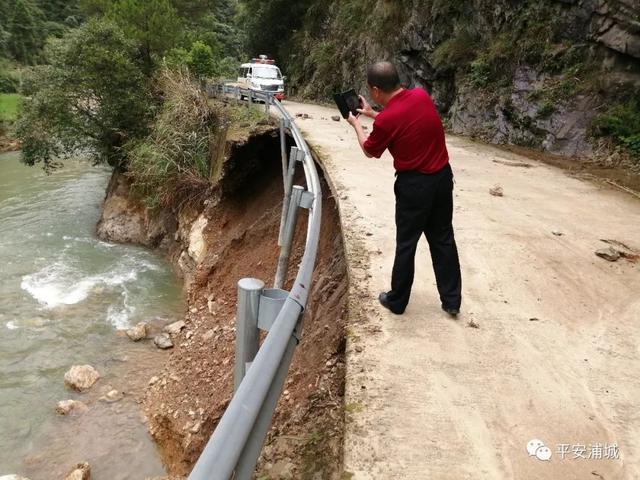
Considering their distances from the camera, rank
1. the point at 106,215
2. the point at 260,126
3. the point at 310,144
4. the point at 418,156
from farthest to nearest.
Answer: the point at 106,215, the point at 260,126, the point at 310,144, the point at 418,156

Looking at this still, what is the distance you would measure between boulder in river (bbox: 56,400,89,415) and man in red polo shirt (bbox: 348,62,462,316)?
5218mm

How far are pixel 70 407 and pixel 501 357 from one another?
5940 millimetres

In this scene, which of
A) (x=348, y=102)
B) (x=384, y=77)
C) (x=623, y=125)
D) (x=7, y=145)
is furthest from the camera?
(x=7, y=145)

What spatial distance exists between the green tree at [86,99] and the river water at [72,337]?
2.35 meters

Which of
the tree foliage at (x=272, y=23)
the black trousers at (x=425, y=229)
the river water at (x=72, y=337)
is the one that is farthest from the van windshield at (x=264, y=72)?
the black trousers at (x=425, y=229)

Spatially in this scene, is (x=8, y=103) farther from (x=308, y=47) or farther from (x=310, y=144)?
(x=310, y=144)

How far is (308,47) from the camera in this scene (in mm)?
25922

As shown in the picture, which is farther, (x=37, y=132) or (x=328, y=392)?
(x=37, y=132)

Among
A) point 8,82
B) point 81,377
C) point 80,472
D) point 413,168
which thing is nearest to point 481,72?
point 413,168

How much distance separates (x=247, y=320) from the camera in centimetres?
187

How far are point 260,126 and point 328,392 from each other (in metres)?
8.90

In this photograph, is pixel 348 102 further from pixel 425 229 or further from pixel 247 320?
pixel 247 320

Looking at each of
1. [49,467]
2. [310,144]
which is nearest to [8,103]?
[310,144]

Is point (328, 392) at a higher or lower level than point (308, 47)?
lower
